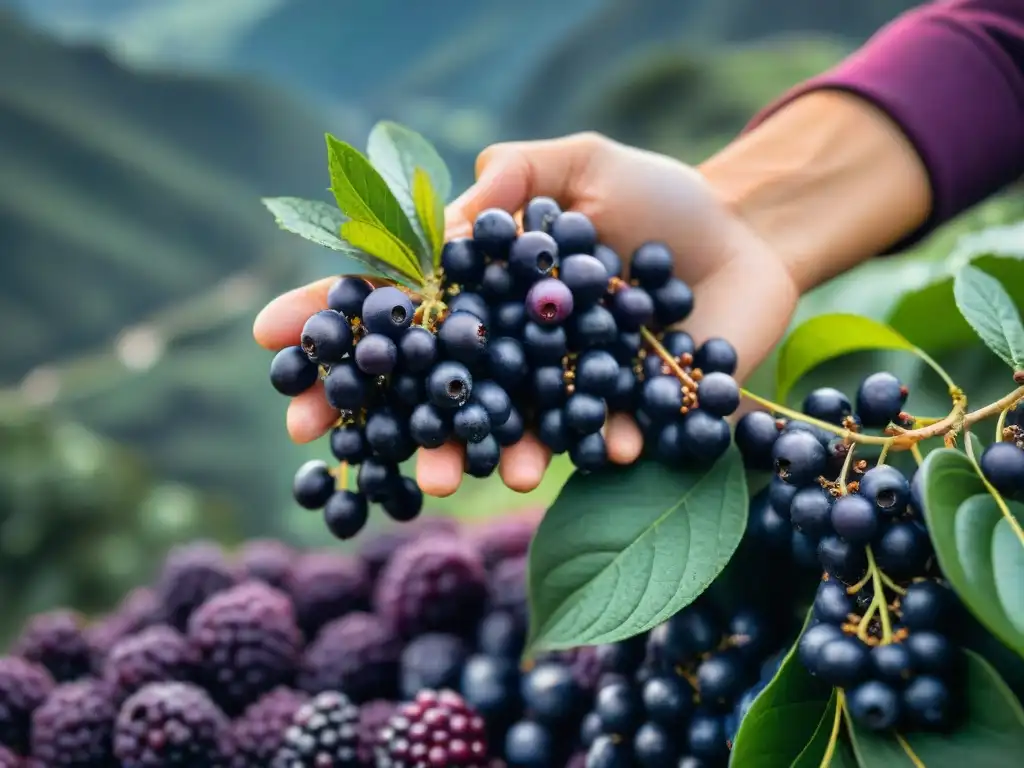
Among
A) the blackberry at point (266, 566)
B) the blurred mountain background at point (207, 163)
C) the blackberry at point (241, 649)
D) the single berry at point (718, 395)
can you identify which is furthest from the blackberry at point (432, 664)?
the blurred mountain background at point (207, 163)

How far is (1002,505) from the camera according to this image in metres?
0.43

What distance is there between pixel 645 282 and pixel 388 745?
0.38 m

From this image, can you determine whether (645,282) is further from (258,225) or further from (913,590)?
(258,225)

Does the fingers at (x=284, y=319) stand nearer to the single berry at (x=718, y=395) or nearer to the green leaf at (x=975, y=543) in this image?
the single berry at (x=718, y=395)

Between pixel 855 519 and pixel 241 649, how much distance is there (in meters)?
0.50

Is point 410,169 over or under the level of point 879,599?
over

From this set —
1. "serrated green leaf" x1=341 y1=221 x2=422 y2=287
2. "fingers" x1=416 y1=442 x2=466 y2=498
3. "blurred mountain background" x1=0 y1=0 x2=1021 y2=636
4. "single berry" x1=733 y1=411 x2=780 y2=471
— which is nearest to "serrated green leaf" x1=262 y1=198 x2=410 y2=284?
"serrated green leaf" x1=341 y1=221 x2=422 y2=287

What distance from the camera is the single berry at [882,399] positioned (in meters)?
0.54

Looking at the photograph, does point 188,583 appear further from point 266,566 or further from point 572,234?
point 572,234

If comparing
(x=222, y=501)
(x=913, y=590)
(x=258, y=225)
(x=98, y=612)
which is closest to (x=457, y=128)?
(x=258, y=225)

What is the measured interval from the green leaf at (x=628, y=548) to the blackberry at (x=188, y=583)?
413 millimetres

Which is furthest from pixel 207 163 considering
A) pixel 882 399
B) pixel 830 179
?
pixel 882 399

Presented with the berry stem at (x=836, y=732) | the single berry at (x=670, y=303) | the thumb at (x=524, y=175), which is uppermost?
the thumb at (x=524, y=175)

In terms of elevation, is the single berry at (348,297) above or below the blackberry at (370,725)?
above
